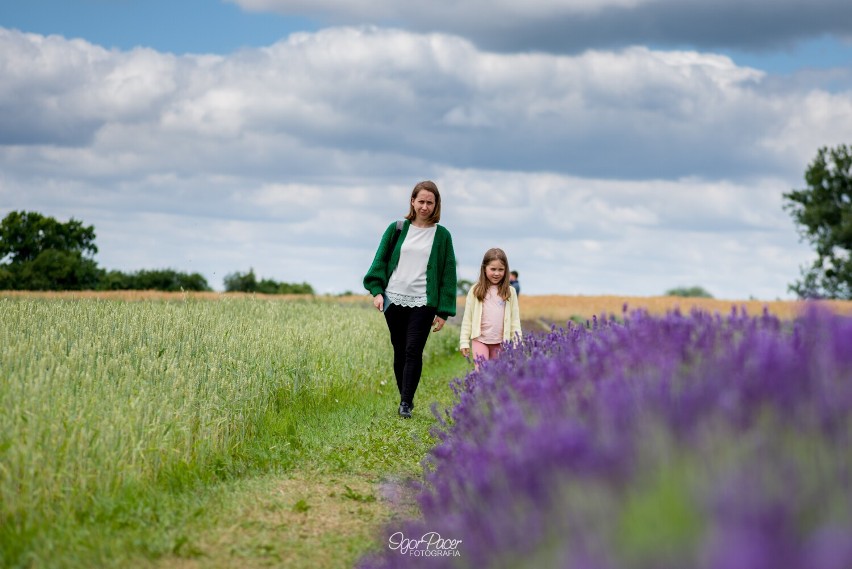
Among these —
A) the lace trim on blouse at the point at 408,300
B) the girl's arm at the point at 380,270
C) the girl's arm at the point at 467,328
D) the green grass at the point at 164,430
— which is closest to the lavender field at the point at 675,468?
the green grass at the point at 164,430

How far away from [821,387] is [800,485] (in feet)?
2.07

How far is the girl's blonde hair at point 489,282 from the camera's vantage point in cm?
993

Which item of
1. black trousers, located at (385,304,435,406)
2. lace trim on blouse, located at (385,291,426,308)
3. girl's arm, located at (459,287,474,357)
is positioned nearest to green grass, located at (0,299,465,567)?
black trousers, located at (385,304,435,406)

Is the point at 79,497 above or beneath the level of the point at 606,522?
beneath

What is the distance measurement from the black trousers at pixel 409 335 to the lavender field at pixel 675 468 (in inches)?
205

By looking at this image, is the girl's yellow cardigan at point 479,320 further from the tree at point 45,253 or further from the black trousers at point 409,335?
the tree at point 45,253

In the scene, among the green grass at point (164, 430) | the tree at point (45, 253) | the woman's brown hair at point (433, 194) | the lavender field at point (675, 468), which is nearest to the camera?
the lavender field at point (675, 468)

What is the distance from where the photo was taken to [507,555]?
313 centimetres

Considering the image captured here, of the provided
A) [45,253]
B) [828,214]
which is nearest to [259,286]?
[45,253]

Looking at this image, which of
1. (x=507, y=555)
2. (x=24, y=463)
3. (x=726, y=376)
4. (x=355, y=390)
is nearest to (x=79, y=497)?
(x=24, y=463)

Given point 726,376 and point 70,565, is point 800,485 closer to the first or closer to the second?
point 726,376

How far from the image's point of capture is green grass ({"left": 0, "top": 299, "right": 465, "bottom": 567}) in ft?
17.2

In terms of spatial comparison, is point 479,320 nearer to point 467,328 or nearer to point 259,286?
point 467,328

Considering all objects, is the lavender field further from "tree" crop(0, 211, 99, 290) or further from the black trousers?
"tree" crop(0, 211, 99, 290)
